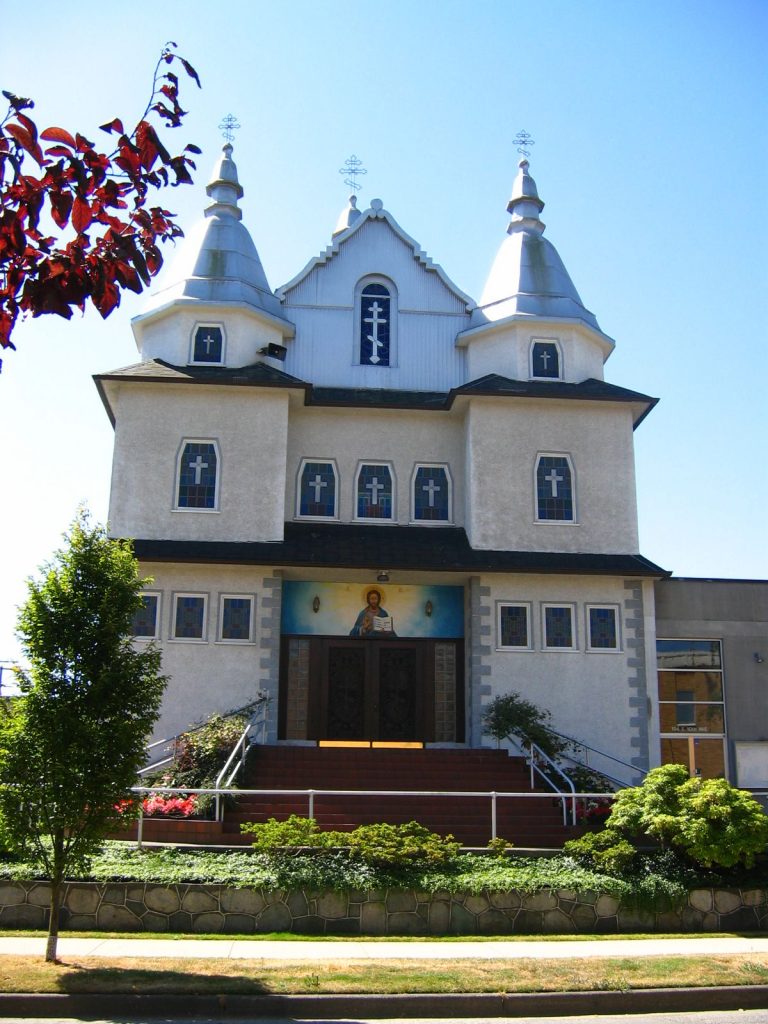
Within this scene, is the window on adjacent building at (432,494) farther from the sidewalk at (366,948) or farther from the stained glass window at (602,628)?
the sidewalk at (366,948)

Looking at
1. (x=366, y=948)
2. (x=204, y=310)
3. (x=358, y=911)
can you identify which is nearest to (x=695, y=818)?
(x=358, y=911)

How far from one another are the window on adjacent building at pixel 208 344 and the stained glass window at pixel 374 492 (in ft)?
14.5

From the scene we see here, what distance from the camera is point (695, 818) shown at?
1517cm

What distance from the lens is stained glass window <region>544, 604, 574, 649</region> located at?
23.8m

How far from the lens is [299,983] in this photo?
34.2 ft

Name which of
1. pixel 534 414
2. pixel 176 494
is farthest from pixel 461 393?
pixel 176 494

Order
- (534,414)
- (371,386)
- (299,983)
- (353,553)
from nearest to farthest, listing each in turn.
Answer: (299,983) < (353,553) < (534,414) < (371,386)

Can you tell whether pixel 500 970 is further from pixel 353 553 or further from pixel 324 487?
pixel 324 487

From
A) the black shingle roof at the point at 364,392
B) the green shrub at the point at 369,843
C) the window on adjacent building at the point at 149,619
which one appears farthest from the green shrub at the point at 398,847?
the black shingle roof at the point at 364,392

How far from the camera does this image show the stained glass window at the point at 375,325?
27453 mm

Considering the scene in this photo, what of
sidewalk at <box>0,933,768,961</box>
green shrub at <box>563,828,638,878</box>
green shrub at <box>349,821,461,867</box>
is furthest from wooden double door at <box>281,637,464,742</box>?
sidewalk at <box>0,933,768,961</box>

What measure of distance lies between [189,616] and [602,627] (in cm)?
909

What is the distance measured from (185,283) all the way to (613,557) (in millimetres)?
12287

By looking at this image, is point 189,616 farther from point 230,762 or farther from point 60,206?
point 60,206
